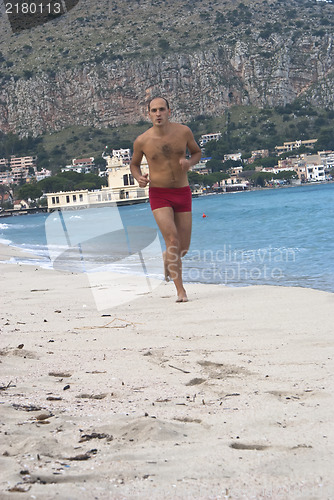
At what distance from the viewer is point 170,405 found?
8.87 ft

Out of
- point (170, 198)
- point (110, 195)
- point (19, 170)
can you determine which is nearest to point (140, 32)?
point (19, 170)

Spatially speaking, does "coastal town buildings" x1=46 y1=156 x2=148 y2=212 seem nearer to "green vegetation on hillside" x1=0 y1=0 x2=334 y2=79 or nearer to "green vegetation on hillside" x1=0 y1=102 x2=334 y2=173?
"green vegetation on hillside" x1=0 y1=102 x2=334 y2=173

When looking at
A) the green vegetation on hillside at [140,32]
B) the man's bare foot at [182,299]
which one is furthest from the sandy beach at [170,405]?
the green vegetation on hillside at [140,32]

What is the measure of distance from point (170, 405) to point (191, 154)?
435 centimetres

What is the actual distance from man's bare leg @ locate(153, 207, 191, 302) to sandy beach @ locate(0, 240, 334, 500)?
39.7 inches

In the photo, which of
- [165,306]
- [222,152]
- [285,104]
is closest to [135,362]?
[165,306]

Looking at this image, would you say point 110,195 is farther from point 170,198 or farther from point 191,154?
point 170,198

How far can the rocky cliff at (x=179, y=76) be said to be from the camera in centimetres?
13625

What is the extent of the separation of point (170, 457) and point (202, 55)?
14292cm

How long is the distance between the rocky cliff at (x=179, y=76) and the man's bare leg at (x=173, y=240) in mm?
133409

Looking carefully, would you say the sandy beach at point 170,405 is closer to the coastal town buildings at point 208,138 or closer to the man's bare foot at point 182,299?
the man's bare foot at point 182,299

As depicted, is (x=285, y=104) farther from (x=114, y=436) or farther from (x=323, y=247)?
(x=114, y=436)

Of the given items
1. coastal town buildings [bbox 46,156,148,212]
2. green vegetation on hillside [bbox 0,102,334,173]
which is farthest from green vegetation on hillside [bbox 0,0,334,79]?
coastal town buildings [bbox 46,156,148,212]

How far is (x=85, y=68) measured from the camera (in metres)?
136
